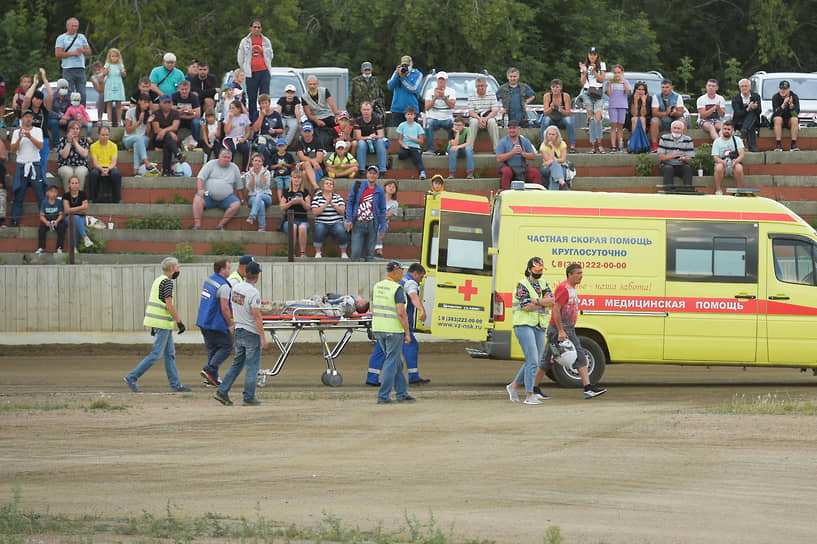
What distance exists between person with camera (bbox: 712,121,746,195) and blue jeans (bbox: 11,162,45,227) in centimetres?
1375

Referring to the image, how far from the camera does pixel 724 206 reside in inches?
751

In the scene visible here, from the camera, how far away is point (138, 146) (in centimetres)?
2830

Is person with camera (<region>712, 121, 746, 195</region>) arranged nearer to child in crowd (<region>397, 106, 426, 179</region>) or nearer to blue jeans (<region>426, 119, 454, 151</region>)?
blue jeans (<region>426, 119, 454, 151</region>)

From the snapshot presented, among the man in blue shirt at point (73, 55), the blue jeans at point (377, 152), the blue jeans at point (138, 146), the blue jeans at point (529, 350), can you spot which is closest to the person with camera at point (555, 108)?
the blue jeans at point (377, 152)

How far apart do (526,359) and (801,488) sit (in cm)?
569

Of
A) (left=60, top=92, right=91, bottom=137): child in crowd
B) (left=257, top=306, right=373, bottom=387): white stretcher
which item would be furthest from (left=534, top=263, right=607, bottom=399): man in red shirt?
(left=60, top=92, right=91, bottom=137): child in crowd

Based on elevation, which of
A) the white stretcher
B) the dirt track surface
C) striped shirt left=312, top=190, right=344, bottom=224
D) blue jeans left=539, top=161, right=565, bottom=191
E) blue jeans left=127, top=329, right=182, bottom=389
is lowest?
the dirt track surface

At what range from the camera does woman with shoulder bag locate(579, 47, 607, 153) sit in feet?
97.3

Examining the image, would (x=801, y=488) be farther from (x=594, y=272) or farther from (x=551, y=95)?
(x=551, y=95)

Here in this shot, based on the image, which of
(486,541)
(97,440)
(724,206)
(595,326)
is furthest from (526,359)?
(486,541)

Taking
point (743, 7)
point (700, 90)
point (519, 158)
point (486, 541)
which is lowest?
point (486, 541)

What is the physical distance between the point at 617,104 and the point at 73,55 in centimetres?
1201

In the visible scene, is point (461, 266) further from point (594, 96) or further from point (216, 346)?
point (594, 96)

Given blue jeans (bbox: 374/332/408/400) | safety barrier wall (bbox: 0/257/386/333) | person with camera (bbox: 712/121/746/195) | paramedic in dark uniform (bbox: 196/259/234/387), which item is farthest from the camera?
person with camera (bbox: 712/121/746/195)
